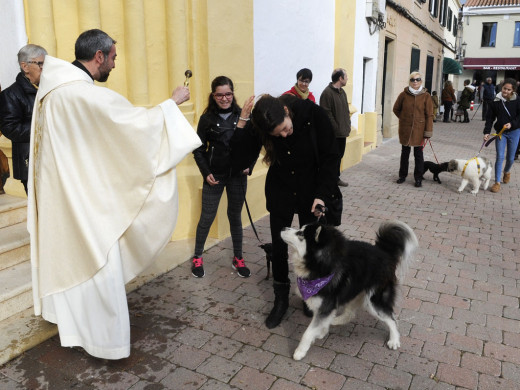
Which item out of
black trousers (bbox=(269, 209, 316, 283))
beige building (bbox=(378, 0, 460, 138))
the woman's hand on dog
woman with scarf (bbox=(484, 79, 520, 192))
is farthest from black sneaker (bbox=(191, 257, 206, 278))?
beige building (bbox=(378, 0, 460, 138))

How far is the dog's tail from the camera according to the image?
3301 millimetres

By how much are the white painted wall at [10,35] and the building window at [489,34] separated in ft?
136

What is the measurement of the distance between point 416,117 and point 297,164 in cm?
565

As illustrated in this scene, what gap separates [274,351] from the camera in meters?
A: 3.33

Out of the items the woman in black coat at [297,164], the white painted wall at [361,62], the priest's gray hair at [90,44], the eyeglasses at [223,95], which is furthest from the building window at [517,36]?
the priest's gray hair at [90,44]

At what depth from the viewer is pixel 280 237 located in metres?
3.65

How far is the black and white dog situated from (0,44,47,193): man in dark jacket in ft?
→ 8.56

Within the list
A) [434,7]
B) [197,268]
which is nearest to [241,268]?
[197,268]

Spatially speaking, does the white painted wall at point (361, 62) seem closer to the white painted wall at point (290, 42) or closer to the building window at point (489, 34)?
the white painted wall at point (290, 42)

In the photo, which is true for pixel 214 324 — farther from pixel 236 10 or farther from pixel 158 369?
pixel 236 10

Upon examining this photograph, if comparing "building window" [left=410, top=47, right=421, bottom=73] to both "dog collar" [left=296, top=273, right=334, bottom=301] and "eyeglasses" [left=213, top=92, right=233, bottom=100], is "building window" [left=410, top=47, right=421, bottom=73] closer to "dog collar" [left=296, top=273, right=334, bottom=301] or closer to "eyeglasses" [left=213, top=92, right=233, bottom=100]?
"eyeglasses" [left=213, top=92, right=233, bottom=100]

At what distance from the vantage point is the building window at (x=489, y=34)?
37.8 meters

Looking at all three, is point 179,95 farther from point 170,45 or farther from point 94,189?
point 170,45

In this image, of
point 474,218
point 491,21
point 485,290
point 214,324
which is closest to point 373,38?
point 474,218
